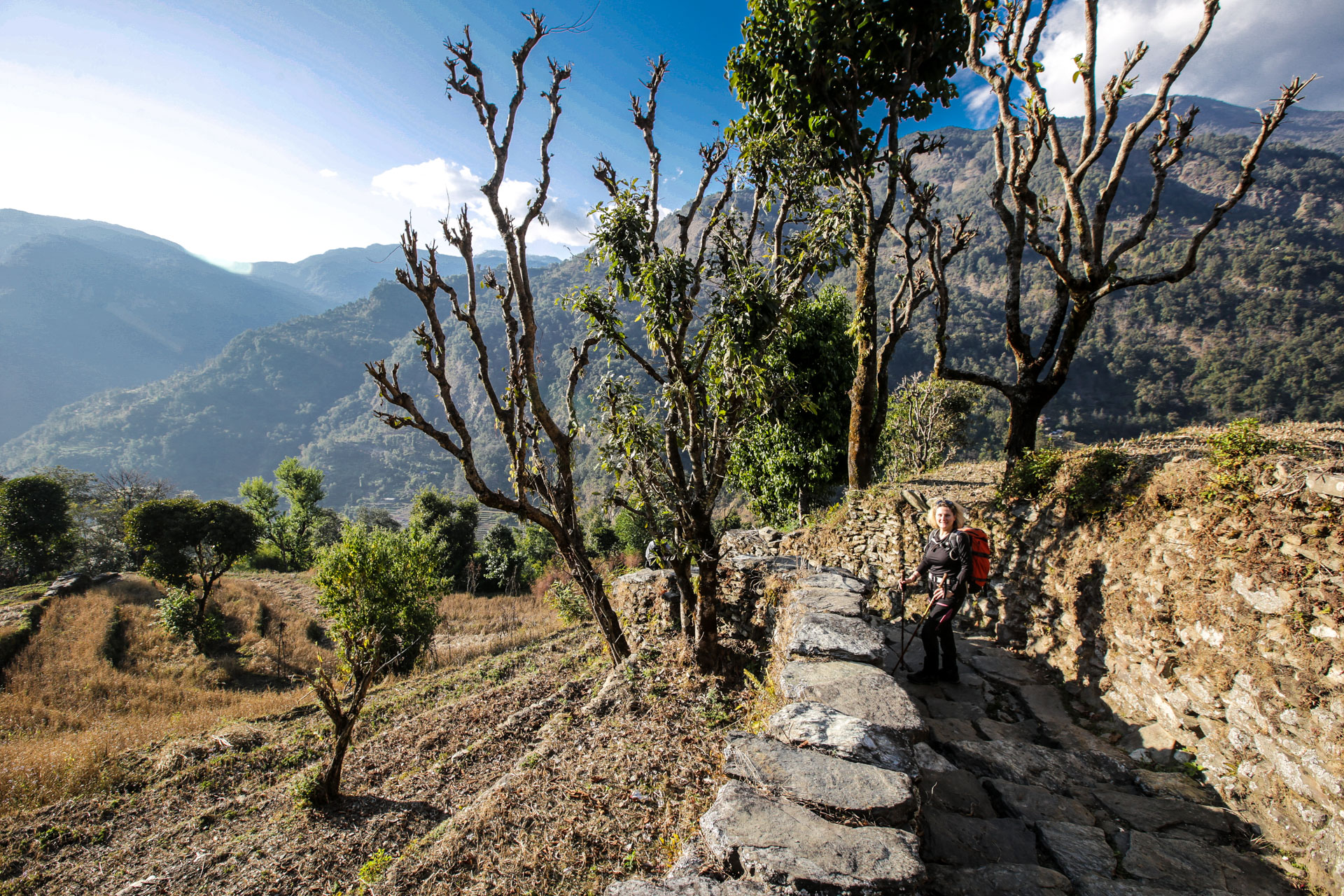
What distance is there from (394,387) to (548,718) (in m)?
4.92

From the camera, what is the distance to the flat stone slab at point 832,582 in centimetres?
598

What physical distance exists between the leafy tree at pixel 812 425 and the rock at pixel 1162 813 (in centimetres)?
1029

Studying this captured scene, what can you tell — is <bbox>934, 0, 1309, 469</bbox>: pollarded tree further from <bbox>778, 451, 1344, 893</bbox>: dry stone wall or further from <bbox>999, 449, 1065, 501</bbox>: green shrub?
<bbox>778, 451, 1344, 893</bbox>: dry stone wall

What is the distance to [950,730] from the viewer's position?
15.4 feet

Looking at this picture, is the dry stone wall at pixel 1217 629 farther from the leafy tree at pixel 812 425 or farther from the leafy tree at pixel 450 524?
the leafy tree at pixel 450 524

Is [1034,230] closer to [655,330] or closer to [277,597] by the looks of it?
[655,330]

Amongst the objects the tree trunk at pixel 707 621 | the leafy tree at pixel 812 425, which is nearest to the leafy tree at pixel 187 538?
the leafy tree at pixel 812 425

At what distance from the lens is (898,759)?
10.4 feet

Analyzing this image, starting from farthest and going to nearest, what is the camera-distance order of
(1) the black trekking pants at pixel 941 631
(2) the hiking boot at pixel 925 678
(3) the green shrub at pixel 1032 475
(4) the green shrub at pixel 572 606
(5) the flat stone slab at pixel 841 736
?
(4) the green shrub at pixel 572 606
(3) the green shrub at pixel 1032 475
(2) the hiking boot at pixel 925 678
(1) the black trekking pants at pixel 941 631
(5) the flat stone slab at pixel 841 736

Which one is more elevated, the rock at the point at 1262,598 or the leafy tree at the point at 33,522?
the rock at the point at 1262,598

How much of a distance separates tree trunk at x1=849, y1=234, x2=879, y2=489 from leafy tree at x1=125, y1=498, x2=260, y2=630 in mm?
24857

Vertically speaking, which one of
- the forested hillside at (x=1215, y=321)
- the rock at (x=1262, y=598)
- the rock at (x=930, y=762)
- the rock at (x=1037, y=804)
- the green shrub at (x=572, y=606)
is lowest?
the green shrub at (x=572, y=606)

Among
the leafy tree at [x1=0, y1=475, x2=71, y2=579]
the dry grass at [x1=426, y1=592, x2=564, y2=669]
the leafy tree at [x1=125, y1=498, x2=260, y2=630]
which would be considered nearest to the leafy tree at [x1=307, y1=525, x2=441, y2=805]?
the dry grass at [x1=426, y1=592, x2=564, y2=669]

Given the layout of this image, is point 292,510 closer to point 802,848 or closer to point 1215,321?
point 802,848
